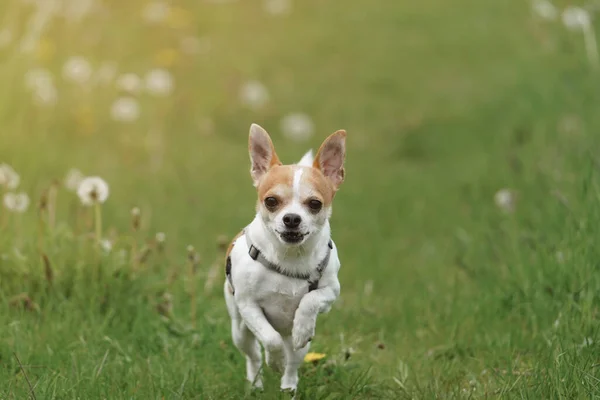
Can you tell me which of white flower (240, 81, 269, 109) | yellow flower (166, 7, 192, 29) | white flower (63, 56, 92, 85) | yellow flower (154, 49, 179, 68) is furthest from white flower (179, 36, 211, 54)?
white flower (63, 56, 92, 85)

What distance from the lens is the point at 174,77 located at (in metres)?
9.70

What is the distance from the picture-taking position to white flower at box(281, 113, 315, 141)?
9.16 metres

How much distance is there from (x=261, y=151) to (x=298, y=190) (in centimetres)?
41

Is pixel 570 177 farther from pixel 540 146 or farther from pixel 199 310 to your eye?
pixel 199 310

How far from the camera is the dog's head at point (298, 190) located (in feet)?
11.0

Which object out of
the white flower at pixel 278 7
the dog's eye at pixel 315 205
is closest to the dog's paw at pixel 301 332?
the dog's eye at pixel 315 205

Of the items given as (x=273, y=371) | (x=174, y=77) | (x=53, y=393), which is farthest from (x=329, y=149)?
(x=174, y=77)

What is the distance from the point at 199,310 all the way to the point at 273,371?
1.17m

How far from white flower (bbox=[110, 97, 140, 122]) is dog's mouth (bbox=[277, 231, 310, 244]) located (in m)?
5.06

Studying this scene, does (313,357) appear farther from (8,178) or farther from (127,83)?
(127,83)

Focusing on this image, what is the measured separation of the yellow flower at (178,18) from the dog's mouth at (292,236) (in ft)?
24.5

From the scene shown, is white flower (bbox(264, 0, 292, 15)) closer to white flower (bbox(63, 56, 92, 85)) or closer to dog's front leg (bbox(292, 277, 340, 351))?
white flower (bbox(63, 56, 92, 85))

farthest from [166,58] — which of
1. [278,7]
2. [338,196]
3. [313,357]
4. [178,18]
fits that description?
[313,357]

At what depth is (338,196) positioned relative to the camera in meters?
8.09
